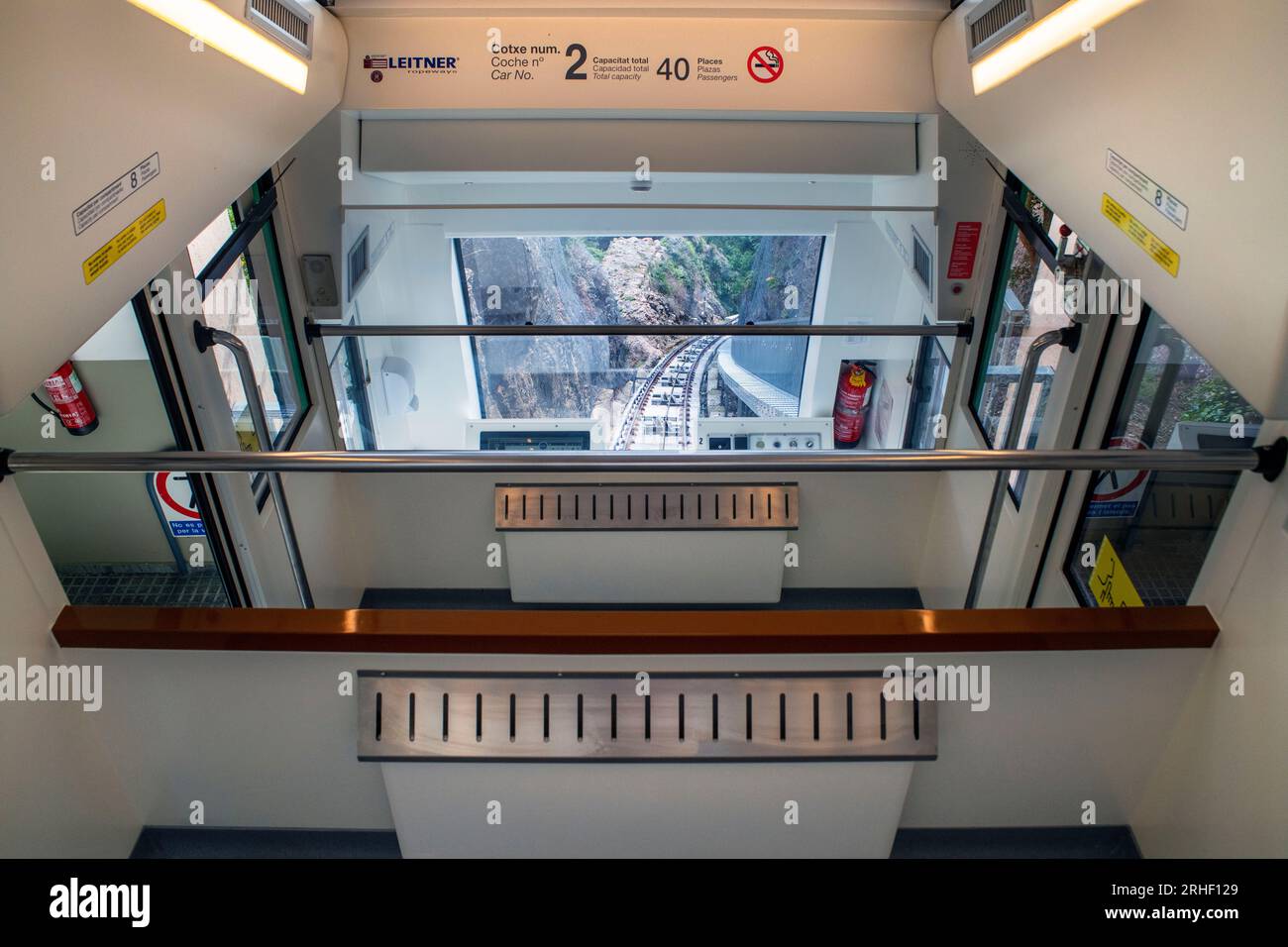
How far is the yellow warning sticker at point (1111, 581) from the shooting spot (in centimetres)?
194

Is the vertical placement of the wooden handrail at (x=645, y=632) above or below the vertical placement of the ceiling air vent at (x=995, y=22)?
below

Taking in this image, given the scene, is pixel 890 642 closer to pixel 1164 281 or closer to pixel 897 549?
pixel 1164 281

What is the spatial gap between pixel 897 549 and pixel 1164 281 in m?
2.13

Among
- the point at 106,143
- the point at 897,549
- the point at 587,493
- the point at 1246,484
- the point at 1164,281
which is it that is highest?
the point at 106,143

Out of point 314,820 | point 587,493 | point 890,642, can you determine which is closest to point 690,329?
point 587,493

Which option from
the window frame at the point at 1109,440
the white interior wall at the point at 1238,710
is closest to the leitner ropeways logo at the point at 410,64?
the window frame at the point at 1109,440

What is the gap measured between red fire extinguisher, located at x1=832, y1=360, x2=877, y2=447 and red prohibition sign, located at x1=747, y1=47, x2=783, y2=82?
6.60 ft

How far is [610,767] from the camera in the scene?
1.58 metres

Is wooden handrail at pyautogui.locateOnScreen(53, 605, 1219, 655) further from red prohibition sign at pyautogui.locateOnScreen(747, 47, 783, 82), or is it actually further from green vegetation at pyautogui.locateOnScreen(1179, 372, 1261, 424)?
red prohibition sign at pyautogui.locateOnScreen(747, 47, 783, 82)

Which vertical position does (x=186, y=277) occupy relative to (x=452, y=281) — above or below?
above

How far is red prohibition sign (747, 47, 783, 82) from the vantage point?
2508 mm

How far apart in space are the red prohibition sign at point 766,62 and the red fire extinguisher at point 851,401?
201 centimetres

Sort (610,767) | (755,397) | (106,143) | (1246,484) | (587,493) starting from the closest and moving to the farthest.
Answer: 1. (106,143)
2. (1246,484)
3. (610,767)
4. (587,493)
5. (755,397)
